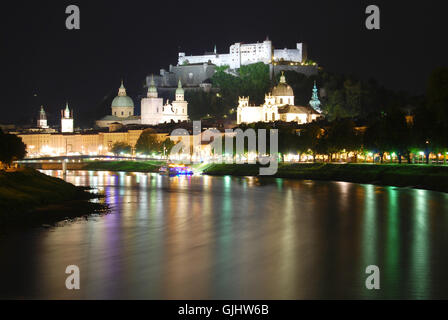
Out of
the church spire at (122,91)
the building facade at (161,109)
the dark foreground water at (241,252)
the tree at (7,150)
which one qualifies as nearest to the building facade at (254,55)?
the building facade at (161,109)

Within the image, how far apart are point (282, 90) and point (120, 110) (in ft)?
167

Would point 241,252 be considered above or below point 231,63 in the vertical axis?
below

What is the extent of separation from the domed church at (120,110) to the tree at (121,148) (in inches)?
961

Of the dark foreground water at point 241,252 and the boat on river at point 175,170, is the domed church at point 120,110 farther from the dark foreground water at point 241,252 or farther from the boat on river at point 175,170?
the dark foreground water at point 241,252

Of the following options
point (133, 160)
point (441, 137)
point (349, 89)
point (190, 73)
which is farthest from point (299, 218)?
point (190, 73)

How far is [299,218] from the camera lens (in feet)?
109

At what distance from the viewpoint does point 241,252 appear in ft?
77.9

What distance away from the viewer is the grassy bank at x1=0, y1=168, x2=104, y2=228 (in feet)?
100

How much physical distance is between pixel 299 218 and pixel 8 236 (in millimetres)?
13168

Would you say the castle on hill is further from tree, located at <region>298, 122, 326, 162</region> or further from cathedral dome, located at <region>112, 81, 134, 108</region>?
tree, located at <region>298, 122, 326, 162</region>

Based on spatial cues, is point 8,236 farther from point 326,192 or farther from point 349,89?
point 349,89

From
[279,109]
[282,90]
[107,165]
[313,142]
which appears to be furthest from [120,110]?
[313,142]

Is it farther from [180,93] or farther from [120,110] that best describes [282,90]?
[120,110]
